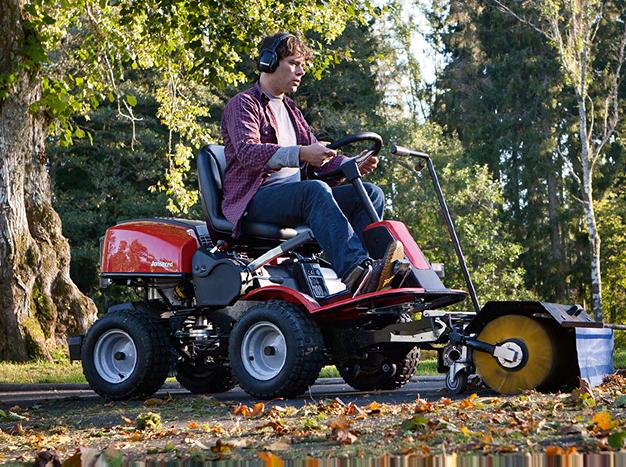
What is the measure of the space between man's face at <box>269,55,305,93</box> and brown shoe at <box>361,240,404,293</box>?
1.57 meters

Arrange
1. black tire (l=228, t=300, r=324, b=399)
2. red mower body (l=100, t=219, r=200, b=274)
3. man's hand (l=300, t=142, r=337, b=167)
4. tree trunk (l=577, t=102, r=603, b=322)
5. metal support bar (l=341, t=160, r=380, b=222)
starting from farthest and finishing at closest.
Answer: tree trunk (l=577, t=102, r=603, b=322)
red mower body (l=100, t=219, r=200, b=274)
metal support bar (l=341, t=160, r=380, b=222)
man's hand (l=300, t=142, r=337, b=167)
black tire (l=228, t=300, r=324, b=399)

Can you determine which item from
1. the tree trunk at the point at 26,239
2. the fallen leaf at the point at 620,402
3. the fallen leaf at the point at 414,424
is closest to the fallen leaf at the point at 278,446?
the fallen leaf at the point at 414,424

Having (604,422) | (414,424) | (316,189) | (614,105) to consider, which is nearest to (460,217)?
(614,105)

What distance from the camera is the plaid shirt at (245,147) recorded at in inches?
260

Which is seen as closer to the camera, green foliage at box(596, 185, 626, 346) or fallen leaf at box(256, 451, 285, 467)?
fallen leaf at box(256, 451, 285, 467)

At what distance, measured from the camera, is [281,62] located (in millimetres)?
6918

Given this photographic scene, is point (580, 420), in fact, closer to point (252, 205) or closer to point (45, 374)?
point (252, 205)

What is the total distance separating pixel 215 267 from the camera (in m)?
6.79

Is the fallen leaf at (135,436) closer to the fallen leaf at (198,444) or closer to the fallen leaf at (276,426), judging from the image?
the fallen leaf at (198,444)

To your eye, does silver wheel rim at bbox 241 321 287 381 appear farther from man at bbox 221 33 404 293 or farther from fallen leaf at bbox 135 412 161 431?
fallen leaf at bbox 135 412 161 431

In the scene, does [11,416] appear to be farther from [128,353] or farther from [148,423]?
[148,423]

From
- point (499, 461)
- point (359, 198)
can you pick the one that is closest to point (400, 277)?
point (359, 198)

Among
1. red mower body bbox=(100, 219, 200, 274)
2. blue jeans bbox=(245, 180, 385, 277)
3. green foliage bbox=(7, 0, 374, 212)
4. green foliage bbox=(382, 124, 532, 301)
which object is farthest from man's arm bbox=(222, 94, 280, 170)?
green foliage bbox=(382, 124, 532, 301)

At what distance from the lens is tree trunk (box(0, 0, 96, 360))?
536 inches
